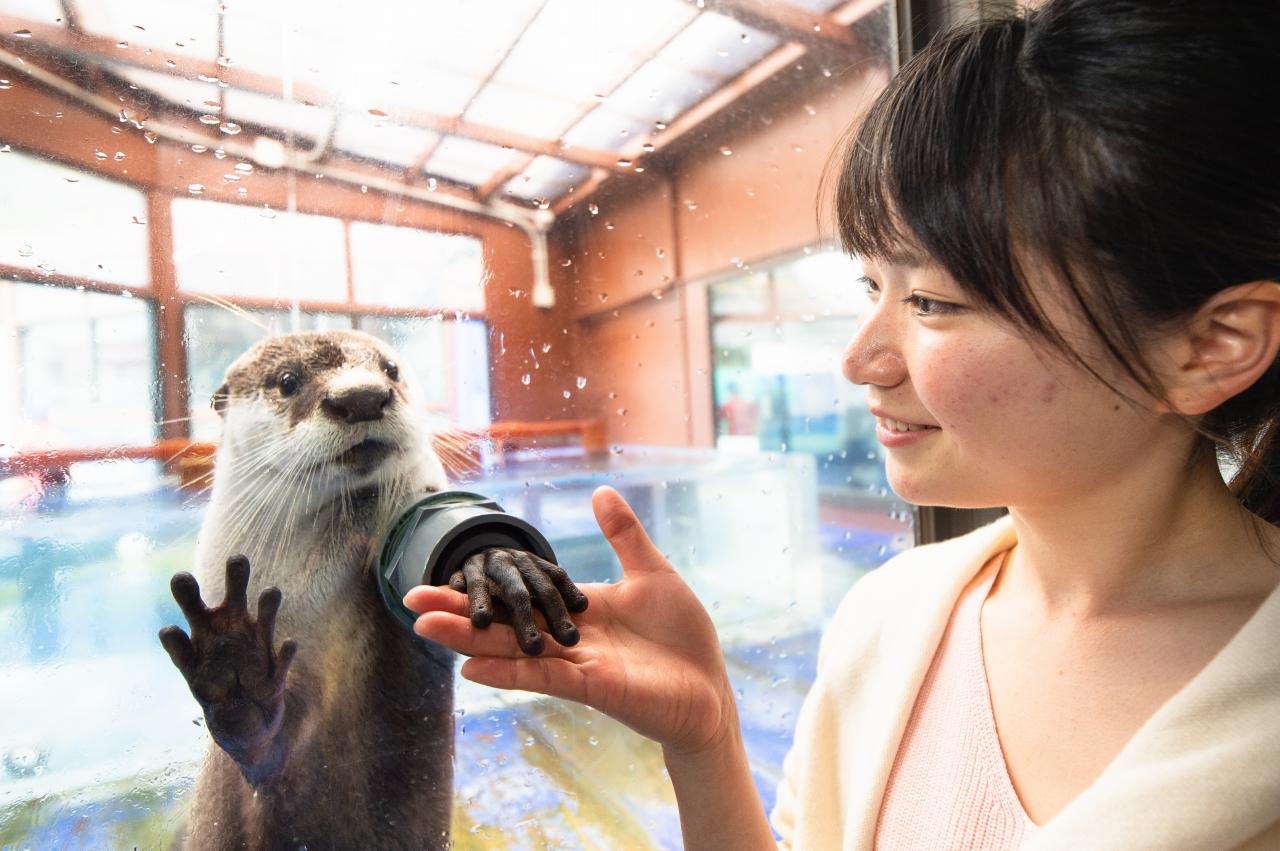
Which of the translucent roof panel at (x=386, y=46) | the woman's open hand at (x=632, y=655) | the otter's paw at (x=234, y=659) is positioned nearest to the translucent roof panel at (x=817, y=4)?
the translucent roof panel at (x=386, y=46)

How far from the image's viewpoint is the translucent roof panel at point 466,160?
0.93 metres

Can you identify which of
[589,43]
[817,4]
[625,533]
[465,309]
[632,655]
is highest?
[817,4]

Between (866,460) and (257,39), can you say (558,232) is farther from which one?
(866,460)

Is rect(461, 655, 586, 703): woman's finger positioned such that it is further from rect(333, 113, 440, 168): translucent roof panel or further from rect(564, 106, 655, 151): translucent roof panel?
rect(564, 106, 655, 151): translucent roof panel

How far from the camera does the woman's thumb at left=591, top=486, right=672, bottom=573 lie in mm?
804

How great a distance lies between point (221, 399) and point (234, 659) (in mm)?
272

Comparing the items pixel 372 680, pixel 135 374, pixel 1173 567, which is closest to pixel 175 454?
pixel 135 374

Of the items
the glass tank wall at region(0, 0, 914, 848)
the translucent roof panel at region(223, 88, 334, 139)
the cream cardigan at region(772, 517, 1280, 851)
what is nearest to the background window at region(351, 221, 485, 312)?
the glass tank wall at region(0, 0, 914, 848)

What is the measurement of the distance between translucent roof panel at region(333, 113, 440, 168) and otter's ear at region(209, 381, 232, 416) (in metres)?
0.30

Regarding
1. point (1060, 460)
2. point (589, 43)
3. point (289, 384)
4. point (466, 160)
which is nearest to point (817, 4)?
point (589, 43)

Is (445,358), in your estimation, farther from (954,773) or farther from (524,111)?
(954,773)

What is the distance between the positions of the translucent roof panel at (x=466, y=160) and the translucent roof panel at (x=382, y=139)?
2cm

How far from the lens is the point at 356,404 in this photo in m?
0.80

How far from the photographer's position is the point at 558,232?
1.02 metres
